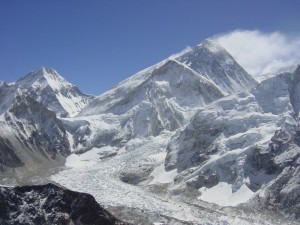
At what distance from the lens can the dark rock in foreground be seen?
444ft

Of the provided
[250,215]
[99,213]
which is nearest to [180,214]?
[250,215]

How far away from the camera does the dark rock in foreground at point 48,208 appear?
135375mm

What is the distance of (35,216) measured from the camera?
137 metres

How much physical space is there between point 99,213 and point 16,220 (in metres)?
16.2

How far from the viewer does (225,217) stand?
193500 millimetres

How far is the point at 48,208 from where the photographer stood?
13762 cm

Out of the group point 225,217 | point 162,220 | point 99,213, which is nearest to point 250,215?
point 225,217

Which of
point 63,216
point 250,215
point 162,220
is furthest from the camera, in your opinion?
point 250,215

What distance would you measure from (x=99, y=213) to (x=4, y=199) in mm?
19119

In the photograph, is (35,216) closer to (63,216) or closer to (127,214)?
(63,216)

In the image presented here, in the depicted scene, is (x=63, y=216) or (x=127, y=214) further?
(x=127, y=214)

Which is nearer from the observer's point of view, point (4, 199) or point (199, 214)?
point (4, 199)

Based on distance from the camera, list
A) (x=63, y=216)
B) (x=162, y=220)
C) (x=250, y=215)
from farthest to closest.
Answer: (x=250, y=215) → (x=162, y=220) → (x=63, y=216)

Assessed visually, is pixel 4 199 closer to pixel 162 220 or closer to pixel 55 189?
pixel 55 189
